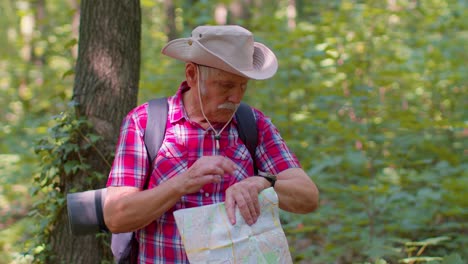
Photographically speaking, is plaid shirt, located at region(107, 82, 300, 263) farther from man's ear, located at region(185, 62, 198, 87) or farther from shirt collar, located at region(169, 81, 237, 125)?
man's ear, located at region(185, 62, 198, 87)

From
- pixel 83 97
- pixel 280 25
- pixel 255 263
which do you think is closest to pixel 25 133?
pixel 280 25

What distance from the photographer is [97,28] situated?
3.86 m

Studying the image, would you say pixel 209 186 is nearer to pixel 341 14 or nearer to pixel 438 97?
pixel 341 14

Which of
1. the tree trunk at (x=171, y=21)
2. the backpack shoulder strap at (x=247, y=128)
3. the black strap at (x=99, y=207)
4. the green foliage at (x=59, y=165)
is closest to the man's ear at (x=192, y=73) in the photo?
the backpack shoulder strap at (x=247, y=128)

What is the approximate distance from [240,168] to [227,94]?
1.18ft

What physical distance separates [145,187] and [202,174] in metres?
0.40

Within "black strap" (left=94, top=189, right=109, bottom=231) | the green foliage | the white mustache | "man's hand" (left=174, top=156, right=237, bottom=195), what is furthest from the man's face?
the green foliage

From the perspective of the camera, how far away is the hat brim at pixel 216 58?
2.34 m

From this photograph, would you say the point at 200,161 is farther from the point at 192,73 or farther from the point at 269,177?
the point at 192,73

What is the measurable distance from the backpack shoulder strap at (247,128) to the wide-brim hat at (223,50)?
236 millimetres

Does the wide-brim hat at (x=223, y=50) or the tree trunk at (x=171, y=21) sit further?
the tree trunk at (x=171, y=21)

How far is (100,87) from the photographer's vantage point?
150 inches

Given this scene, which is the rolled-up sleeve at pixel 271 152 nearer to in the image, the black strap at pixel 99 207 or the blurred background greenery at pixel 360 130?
the black strap at pixel 99 207

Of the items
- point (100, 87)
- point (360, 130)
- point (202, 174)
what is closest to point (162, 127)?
point (202, 174)
